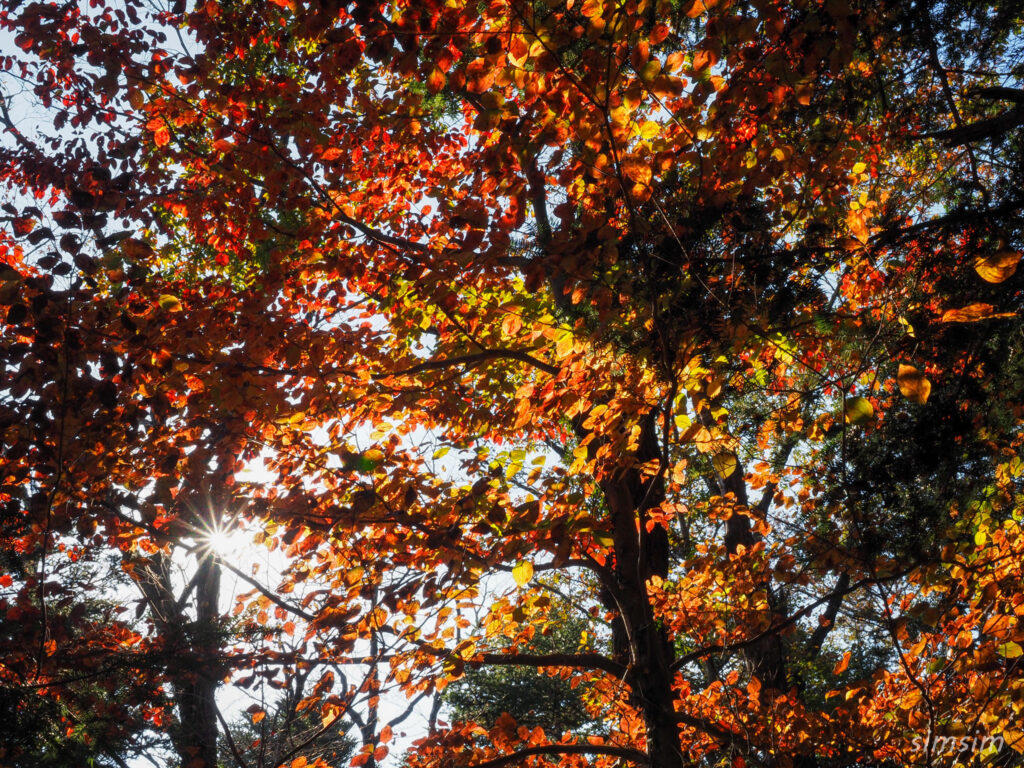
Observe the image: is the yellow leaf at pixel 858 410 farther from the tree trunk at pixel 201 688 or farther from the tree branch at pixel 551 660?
the tree trunk at pixel 201 688

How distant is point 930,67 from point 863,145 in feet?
5.89

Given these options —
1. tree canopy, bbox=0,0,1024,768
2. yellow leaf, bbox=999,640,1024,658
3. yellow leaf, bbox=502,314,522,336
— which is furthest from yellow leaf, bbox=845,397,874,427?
yellow leaf, bbox=999,640,1024,658

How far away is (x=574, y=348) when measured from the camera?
295 centimetres

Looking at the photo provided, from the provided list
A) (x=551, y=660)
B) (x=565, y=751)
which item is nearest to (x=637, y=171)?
(x=551, y=660)

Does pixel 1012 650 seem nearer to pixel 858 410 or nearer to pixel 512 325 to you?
pixel 858 410

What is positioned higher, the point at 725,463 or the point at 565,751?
the point at 725,463

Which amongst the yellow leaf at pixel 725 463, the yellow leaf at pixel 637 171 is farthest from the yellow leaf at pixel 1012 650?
the yellow leaf at pixel 637 171

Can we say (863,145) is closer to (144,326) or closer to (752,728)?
(752,728)

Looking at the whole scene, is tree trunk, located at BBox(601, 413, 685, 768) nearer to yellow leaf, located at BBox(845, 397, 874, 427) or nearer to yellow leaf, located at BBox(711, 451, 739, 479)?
yellow leaf, located at BBox(711, 451, 739, 479)

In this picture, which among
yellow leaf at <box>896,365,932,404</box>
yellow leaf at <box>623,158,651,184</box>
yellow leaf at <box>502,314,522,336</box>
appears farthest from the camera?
yellow leaf at <box>502,314,522,336</box>

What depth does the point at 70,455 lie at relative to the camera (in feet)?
12.8

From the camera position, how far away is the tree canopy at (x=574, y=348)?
314 cm

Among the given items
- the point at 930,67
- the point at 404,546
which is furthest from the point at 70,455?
the point at 930,67

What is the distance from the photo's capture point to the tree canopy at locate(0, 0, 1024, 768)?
123 inches
